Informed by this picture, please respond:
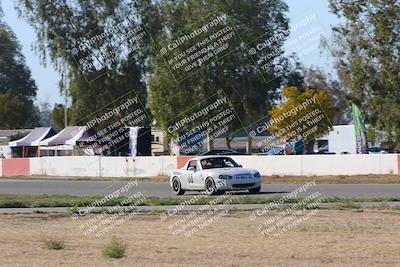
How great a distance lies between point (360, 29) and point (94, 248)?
3169 cm

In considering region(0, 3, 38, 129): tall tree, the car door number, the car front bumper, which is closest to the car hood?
the car front bumper

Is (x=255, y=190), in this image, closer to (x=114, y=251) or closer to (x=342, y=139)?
(x=114, y=251)

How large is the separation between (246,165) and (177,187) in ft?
37.6

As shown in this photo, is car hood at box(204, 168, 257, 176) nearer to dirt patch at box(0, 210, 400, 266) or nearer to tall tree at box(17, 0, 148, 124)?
dirt patch at box(0, 210, 400, 266)

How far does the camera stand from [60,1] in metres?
60.9

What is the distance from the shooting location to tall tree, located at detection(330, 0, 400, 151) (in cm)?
4100

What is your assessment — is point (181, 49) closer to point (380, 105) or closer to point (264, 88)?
point (264, 88)

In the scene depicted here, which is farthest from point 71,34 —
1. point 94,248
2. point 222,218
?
point 94,248

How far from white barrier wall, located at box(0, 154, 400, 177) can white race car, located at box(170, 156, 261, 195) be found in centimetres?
980

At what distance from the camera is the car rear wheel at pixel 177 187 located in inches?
1094

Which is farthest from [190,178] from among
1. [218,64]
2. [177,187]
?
[218,64]

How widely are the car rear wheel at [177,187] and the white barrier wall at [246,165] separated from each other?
32.6 feet

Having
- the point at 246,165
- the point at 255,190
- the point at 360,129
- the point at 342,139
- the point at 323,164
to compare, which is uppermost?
the point at 342,139

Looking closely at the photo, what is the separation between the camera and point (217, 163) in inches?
1067
